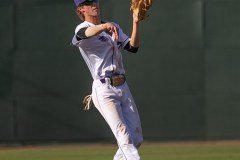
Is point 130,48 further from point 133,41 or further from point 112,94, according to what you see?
point 112,94

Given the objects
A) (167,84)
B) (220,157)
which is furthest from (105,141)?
(220,157)

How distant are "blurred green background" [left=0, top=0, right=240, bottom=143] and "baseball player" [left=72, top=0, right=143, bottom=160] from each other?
5738 mm

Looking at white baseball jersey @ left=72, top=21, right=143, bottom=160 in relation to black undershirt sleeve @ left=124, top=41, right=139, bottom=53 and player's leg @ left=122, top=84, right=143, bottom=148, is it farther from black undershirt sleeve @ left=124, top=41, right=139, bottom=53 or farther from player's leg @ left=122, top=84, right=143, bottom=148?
black undershirt sleeve @ left=124, top=41, right=139, bottom=53

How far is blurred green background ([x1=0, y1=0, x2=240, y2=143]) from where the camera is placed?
41.7 feet

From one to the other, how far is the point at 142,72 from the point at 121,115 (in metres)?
5.95

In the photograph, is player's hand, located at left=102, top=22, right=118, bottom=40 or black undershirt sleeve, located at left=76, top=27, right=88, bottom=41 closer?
player's hand, located at left=102, top=22, right=118, bottom=40

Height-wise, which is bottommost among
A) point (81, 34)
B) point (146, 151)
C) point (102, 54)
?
point (146, 151)

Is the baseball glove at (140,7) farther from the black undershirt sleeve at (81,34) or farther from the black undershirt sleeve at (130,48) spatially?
the black undershirt sleeve at (81,34)

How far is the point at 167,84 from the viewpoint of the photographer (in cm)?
1284

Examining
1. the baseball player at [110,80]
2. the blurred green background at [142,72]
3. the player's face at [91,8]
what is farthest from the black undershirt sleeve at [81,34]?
the blurred green background at [142,72]

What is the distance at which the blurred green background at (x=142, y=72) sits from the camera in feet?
41.7

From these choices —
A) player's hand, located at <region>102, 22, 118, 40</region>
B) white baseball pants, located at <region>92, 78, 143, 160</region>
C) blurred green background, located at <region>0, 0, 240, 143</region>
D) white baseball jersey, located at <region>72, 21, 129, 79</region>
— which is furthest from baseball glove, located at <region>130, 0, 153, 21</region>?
blurred green background, located at <region>0, 0, 240, 143</region>

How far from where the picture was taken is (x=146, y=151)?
1161cm

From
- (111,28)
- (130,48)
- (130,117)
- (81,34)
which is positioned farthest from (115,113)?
(111,28)
